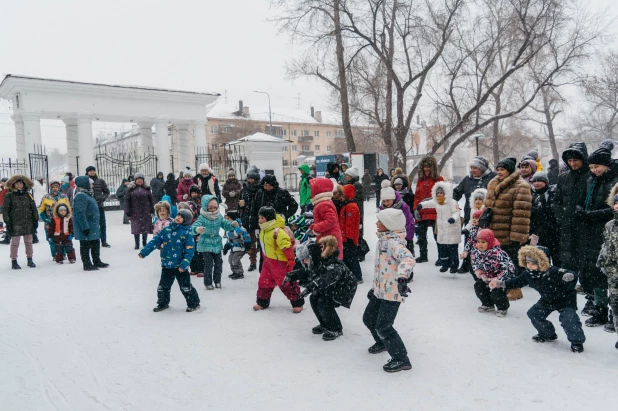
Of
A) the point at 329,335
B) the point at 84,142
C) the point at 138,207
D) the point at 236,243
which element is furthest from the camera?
the point at 84,142

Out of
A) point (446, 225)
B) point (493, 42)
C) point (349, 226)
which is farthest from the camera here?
point (493, 42)

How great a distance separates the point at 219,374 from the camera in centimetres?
396

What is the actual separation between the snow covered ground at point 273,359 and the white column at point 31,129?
44.0 ft

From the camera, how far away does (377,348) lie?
14.2 feet

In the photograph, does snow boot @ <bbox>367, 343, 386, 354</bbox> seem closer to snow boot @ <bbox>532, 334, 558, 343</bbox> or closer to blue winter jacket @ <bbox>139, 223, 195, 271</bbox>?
snow boot @ <bbox>532, 334, 558, 343</bbox>

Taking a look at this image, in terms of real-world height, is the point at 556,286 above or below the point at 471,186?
below

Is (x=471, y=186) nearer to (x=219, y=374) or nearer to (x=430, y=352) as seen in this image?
(x=430, y=352)

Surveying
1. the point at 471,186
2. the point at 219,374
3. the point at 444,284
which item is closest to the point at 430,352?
the point at 219,374

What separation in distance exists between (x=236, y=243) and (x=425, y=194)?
11.5ft

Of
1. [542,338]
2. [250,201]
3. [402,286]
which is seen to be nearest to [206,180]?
[250,201]

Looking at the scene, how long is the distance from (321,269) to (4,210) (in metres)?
7.38

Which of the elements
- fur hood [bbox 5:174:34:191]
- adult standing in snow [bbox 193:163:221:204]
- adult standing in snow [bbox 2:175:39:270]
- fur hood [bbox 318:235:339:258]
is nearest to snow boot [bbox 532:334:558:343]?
fur hood [bbox 318:235:339:258]

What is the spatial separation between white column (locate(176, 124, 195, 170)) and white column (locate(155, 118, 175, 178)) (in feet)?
3.94

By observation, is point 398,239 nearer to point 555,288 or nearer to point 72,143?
point 555,288
